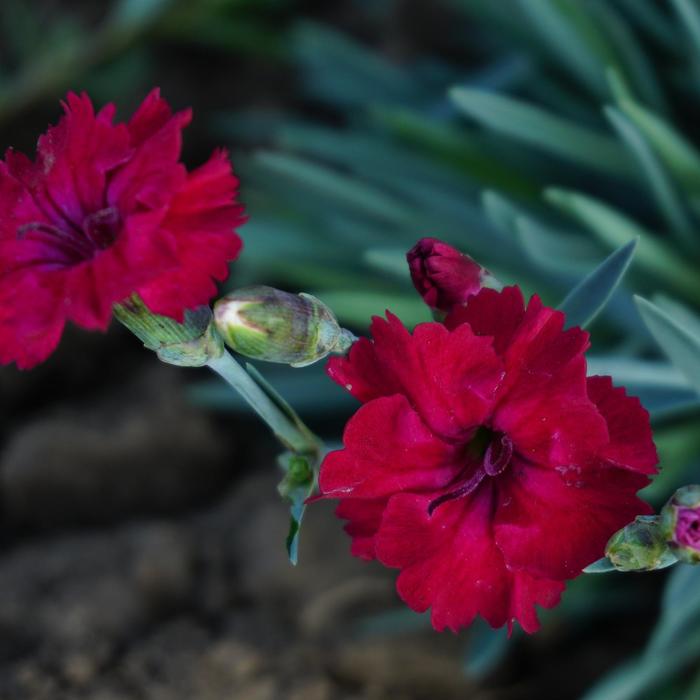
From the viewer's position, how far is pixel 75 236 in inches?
24.2

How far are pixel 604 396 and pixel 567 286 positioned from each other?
0.60 m

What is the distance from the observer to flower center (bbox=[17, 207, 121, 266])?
1.96 feet

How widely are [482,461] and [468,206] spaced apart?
68 centimetres

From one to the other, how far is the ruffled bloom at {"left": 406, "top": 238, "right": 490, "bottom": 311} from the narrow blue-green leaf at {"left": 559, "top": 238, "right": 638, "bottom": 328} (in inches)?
4.8

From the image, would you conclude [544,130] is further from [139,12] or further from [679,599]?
[139,12]

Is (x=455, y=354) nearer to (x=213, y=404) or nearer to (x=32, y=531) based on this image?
(x=213, y=404)

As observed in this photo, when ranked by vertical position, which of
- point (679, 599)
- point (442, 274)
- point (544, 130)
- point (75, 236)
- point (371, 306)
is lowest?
point (679, 599)

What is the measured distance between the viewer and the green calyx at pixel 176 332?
596 millimetres

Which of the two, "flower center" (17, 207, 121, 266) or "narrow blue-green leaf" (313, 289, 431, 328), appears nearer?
"flower center" (17, 207, 121, 266)

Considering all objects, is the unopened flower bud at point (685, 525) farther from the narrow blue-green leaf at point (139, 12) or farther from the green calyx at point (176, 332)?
the narrow blue-green leaf at point (139, 12)

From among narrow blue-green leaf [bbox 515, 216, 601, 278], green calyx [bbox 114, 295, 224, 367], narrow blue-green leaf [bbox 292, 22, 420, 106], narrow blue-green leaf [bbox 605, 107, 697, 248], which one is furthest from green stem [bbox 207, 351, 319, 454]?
narrow blue-green leaf [bbox 292, 22, 420, 106]

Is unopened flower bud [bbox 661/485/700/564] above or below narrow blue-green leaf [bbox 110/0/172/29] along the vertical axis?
below

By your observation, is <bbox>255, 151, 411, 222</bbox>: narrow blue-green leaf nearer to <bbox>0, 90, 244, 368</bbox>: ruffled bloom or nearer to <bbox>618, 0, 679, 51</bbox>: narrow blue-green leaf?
<bbox>618, 0, 679, 51</bbox>: narrow blue-green leaf

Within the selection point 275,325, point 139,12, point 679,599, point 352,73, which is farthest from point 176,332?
point 139,12
